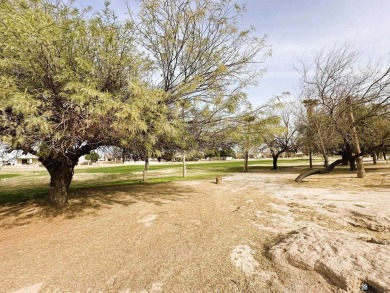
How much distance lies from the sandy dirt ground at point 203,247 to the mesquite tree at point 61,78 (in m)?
2.88

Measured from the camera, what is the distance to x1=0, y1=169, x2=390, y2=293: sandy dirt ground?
4.16 metres

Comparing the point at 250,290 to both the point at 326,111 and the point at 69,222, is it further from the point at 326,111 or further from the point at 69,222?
the point at 326,111

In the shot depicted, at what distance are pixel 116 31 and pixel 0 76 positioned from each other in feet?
11.1

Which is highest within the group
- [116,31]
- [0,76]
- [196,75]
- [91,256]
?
[116,31]

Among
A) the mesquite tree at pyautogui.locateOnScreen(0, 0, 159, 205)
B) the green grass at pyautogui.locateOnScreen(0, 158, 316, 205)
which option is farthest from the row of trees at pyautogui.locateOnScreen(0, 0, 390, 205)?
the green grass at pyautogui.locateOnScreen(0, 158, 316, 205)

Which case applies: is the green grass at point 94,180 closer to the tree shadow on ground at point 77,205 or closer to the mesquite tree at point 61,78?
the tree shadow on ground at point 77,205

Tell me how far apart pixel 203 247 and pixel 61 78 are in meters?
5.75

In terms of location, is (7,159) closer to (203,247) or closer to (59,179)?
(59,179)

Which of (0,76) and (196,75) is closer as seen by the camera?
(0,76)

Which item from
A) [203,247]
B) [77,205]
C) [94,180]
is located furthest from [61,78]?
[94,180]

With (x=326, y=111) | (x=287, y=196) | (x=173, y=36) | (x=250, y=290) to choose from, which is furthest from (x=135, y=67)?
(x=326, y=111)

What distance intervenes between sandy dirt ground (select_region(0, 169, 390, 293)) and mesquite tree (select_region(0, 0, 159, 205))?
2880 millimetres

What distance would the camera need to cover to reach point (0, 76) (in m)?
6.23

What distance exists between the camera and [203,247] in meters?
5.72
